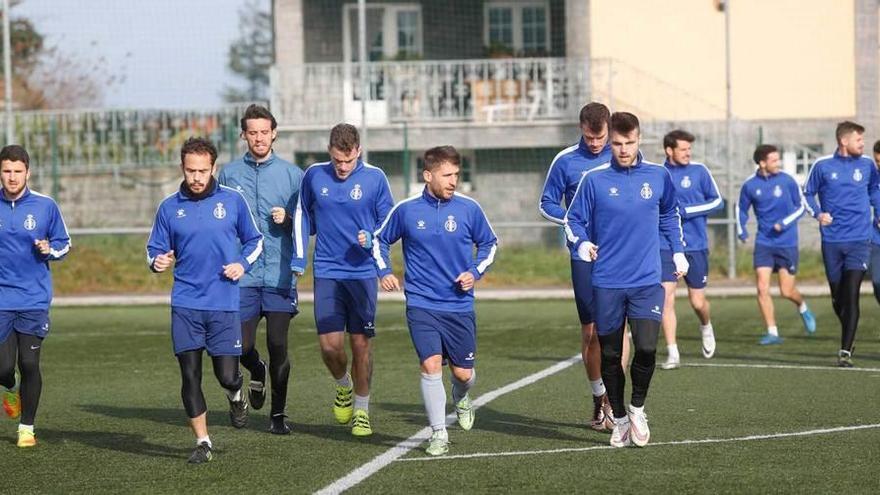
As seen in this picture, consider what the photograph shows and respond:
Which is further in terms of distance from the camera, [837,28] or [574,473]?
[837,28]

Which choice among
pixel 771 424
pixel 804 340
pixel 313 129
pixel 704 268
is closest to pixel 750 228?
pixel 313 129

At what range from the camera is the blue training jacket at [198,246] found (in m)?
9.67

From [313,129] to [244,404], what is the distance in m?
17.8

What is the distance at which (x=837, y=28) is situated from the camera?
30.2 m

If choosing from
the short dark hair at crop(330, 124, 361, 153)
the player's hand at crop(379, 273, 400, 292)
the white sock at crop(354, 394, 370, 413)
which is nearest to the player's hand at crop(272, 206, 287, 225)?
the short dark hair at crop(330, 124, 361, 153)

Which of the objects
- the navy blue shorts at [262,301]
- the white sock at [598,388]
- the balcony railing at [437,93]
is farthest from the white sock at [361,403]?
the balcony railing at [437,93]

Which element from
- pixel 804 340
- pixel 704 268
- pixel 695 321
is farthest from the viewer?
pixel 695 321

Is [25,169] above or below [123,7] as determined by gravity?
below

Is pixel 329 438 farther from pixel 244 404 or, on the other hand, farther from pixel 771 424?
pixel 771 424

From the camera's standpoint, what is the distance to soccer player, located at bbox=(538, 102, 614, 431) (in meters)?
10.7

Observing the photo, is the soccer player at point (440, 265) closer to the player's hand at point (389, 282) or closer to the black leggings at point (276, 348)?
the player's hand at point (389, 282)

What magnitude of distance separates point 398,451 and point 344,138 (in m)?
2.18

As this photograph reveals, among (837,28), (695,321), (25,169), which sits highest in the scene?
(837,28)

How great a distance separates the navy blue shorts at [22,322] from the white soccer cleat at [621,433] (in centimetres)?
387
